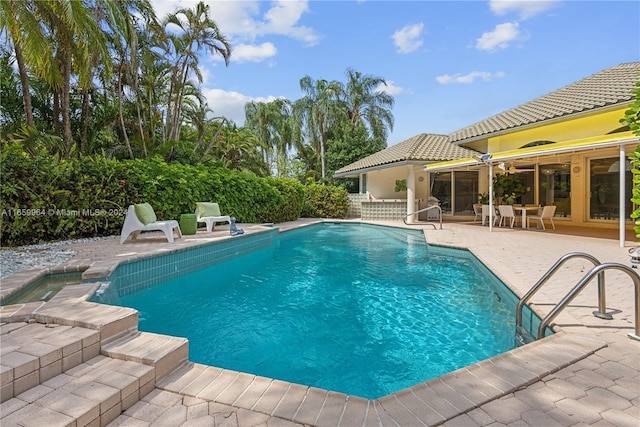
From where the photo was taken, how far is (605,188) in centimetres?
1362

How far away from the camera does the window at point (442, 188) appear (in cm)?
2128

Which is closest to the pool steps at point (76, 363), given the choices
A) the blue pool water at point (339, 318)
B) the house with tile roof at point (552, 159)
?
the blue pool water at point (339, 318)

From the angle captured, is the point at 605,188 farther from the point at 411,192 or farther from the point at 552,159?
the point at 411,192

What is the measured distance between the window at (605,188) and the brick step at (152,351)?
643 inches

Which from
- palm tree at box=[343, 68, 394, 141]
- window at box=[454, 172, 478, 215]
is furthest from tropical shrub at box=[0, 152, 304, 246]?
palm tree at box=[343, 68, 394, 141]

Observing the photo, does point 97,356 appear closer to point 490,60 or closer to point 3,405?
point 3,405

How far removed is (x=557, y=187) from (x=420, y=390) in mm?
16795

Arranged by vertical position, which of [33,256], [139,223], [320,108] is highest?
[320,108]

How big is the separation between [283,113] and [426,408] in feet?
125

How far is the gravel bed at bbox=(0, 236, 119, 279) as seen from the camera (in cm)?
622

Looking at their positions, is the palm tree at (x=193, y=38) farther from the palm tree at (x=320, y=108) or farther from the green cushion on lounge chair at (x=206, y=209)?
the palm tree at (x=320, y=108)

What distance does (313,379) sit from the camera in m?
3.60

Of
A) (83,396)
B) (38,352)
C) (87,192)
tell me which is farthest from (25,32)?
(83,396)

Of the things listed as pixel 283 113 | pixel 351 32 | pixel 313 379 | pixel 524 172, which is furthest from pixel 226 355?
pixel 283 113
